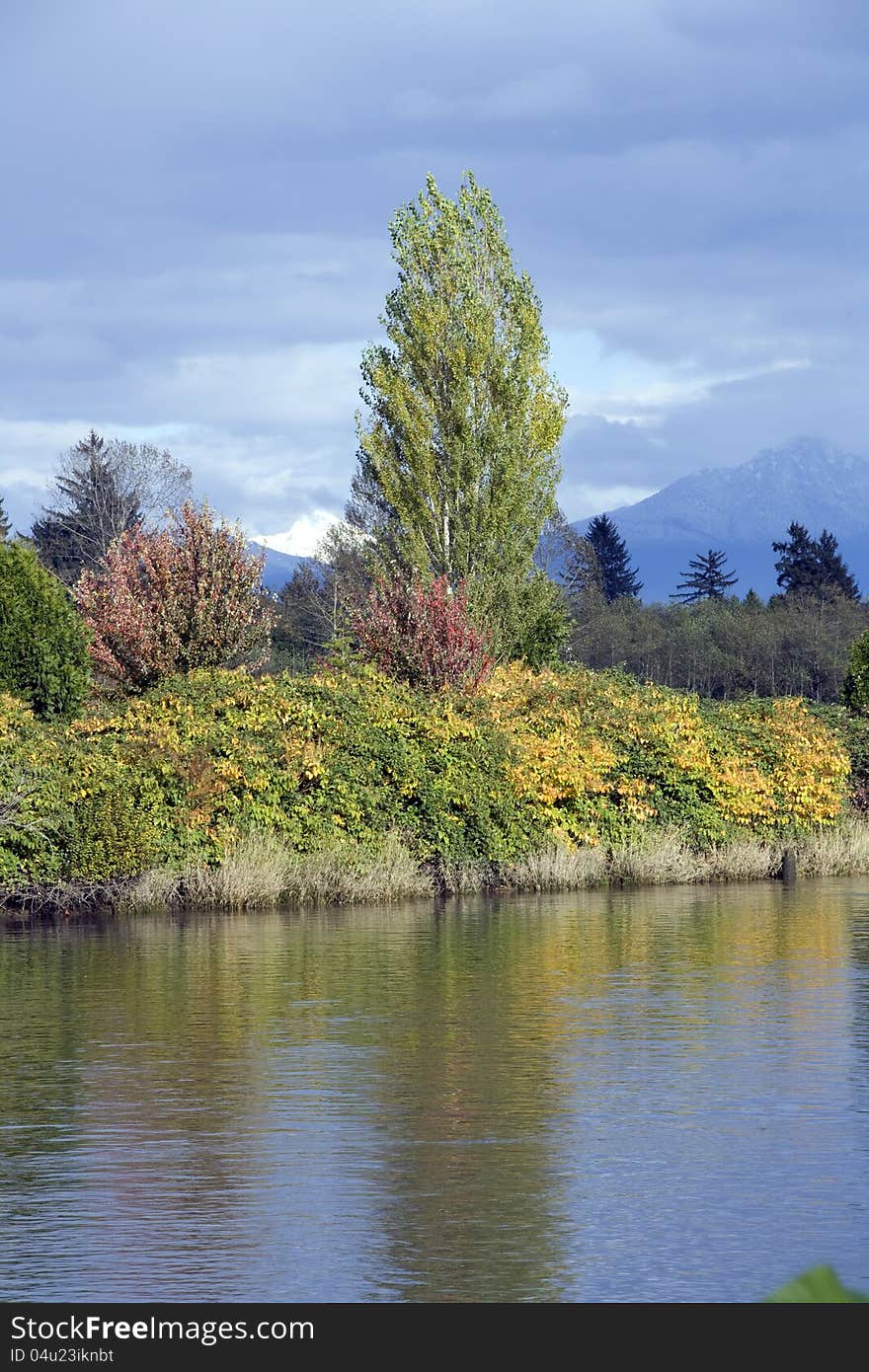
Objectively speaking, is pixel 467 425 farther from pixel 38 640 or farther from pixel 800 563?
pixel 800 563

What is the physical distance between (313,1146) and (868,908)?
1436 centimetres

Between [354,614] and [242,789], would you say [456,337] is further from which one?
[242,789]

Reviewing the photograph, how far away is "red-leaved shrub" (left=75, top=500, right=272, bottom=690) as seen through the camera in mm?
30047

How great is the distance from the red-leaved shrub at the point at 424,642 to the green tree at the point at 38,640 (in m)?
5.90

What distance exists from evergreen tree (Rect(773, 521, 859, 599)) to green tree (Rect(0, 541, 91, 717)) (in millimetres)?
89342

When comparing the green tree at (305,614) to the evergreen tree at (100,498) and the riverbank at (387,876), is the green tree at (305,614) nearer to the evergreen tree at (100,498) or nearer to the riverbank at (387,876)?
the evergreen tree at (100,498)

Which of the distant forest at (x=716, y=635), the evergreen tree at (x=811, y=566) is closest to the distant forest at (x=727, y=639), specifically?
the distant forest at (x=716, y=635)

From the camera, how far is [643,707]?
30344 mm

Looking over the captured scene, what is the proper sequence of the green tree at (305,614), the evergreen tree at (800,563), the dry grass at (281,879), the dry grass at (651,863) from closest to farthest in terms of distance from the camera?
the dry grass at (281,879) < the dry grass at (651,863) < the green tree at (305,614) < the evergreen tree at (800,563)

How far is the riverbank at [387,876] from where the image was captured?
23453 mm

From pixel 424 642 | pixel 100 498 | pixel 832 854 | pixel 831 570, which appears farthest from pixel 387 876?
pixel 831 570

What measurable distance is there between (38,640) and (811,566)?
9256 centimetres

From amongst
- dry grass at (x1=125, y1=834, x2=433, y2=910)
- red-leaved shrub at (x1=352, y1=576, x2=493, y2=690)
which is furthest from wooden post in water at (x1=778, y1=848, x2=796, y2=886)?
dry grass at (x1=125, y1=834, x2=433, y2=910)
